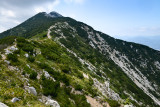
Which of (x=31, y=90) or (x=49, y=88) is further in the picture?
(x=49, y=88)

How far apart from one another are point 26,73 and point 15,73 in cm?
114

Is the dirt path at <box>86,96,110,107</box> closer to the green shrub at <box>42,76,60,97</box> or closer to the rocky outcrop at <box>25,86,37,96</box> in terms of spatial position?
the green shrub at <box>42,76,60,97</box>

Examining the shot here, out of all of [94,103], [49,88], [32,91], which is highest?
[49,88]

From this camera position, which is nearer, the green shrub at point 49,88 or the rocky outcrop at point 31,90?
the rocky outcrop at point 31,90

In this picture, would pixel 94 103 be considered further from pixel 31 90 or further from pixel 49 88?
pixel 31 90

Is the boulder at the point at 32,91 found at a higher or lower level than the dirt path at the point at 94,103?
lower

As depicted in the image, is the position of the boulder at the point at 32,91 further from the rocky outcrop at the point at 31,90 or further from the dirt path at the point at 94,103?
the dirt path at the point at 94,103

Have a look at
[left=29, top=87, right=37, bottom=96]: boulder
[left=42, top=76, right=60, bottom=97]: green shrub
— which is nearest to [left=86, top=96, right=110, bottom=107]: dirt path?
[left=42, top=76, right=60, bottom=97]: green shrub

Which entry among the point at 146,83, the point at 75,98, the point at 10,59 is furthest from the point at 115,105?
the point at 146,83

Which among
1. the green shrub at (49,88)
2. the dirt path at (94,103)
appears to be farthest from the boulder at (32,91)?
the dirt path at (94,103)

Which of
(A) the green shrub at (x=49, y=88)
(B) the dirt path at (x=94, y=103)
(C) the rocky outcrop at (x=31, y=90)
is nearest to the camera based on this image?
(C) the rocky outcrop at (x=31, y=90)

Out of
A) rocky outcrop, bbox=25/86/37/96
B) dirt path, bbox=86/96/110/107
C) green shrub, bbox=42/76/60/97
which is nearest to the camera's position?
rocky outcrop, bbox=25/86/37/96

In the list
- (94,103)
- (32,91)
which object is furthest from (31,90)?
(94,103)

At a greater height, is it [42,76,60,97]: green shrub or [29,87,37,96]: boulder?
[42,76,60,97]: green shrub
